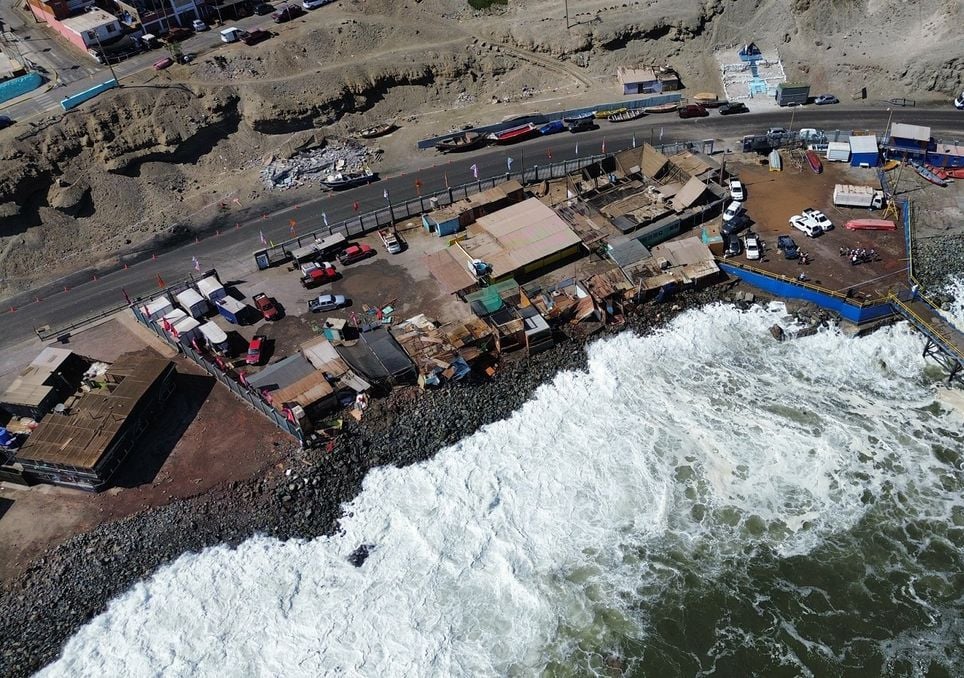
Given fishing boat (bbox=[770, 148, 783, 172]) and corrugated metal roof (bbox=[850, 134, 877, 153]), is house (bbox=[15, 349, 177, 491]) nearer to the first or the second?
fishing boat (bbox=[770, 148, 783, 172])

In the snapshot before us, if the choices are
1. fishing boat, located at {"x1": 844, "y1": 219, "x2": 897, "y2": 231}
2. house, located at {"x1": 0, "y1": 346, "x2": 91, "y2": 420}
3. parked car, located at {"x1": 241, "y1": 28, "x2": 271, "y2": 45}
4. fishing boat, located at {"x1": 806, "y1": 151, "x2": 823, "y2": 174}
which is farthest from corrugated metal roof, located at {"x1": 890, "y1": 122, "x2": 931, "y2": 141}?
house, located at {"x1": 0, "y1": 346, "x2": 91, "y2": 420}

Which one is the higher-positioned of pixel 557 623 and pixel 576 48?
pixel 576 48

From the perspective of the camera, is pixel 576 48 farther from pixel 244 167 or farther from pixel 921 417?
pixel 921 417

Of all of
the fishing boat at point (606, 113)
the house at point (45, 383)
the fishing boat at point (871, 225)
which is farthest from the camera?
the fishing boat at point (606, 113)

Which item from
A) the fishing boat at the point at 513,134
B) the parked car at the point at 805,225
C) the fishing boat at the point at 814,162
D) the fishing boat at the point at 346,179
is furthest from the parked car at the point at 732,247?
the fishing boat at the point at 346,179

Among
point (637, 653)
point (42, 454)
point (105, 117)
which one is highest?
point (105, 117)

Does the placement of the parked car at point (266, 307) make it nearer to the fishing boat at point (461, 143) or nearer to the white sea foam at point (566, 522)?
the white sea foam at point (566, 522)

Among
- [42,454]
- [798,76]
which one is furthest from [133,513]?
[798,76]
